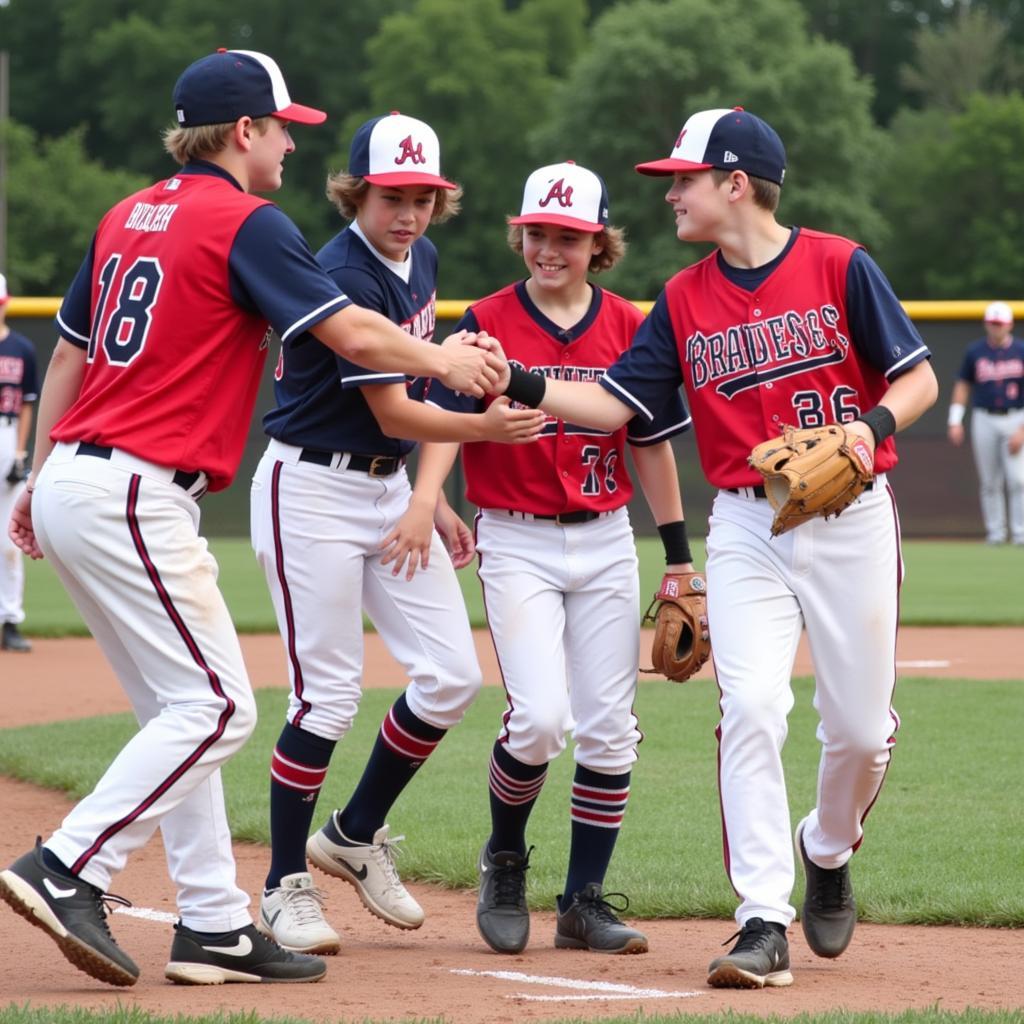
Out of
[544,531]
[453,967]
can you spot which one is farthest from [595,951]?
[544,531]

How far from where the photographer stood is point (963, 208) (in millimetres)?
48438

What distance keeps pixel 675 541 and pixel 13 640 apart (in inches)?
249

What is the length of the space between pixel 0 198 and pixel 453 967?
31.7 metres

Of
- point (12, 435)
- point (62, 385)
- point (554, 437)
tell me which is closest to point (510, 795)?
point (554, 437)

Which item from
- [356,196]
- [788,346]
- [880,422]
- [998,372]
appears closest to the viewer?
[880,422]

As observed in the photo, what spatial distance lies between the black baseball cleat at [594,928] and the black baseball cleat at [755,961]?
15.1 inches

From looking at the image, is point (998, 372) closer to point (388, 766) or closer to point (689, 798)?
point (689, 798)

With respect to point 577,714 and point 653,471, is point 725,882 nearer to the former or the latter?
point 577,714

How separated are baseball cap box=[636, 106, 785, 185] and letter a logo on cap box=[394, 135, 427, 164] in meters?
0.61

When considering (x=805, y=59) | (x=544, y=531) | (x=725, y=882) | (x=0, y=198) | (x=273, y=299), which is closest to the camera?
(x=273, y=299)

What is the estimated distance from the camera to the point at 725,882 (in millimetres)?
4891

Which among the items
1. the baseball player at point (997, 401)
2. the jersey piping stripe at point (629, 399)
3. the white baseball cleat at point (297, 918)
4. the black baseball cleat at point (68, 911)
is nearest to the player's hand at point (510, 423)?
the jersey piping stripe at point (629, 399)

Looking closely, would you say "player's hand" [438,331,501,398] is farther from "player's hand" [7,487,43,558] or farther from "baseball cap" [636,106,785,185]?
"player's hand" [7,487,43,558]

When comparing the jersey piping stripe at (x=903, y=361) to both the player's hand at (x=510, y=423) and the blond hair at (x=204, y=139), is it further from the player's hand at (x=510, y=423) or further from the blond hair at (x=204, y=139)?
the blond hair at (x=204, y=139)
